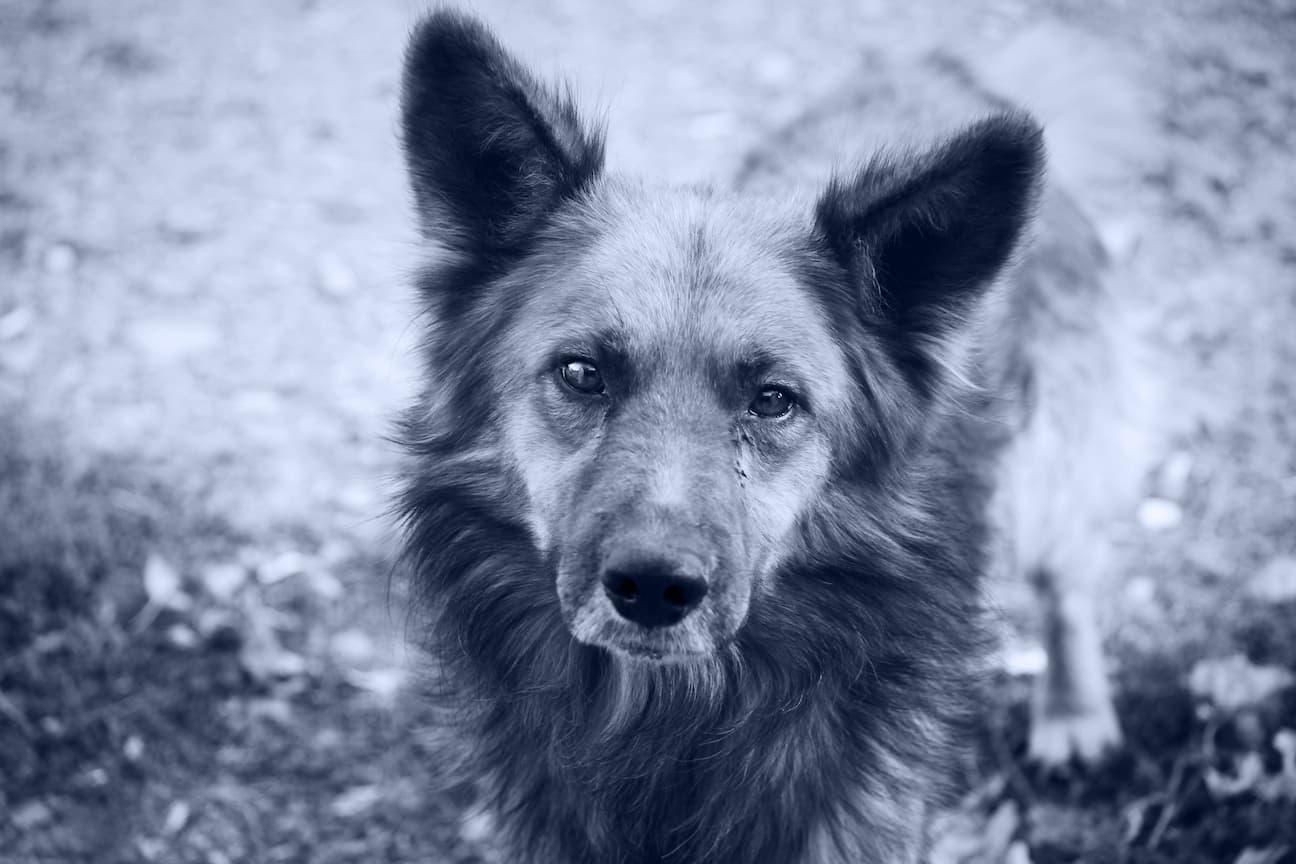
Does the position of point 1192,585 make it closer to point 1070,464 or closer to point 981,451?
point 1070,464

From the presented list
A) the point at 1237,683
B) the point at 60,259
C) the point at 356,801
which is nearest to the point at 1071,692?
the point at 1237,683

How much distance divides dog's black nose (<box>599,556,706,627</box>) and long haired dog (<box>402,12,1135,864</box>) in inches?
10.9

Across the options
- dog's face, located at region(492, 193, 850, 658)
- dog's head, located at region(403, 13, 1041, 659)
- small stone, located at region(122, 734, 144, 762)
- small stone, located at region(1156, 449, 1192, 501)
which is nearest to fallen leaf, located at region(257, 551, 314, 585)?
small stone, located at region(122, 734, 144, 762)

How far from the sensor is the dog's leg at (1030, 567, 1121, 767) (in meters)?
3.40

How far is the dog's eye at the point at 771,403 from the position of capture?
2441 mm

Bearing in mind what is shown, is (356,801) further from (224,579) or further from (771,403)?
(771,403)

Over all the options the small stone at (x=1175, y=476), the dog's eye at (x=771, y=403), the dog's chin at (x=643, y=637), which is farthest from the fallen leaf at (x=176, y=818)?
the small stone at (x=1175, y=476)

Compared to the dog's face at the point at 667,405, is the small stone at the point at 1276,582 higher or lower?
lower

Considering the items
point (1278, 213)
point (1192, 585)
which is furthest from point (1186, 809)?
point (1278, 213)

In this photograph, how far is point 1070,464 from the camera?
366 cm

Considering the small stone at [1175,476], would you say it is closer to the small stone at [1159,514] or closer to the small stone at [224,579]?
the small stone at [1159,514]

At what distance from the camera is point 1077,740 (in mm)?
3398

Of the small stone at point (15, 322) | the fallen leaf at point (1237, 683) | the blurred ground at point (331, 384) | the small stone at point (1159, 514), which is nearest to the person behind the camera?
the fallen leaf at point (1237, 683)

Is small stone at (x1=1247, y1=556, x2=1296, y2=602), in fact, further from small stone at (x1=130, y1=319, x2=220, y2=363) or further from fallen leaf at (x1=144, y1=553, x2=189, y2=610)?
small stone at (x1=130, y1=319, x2=220, y2=363)
